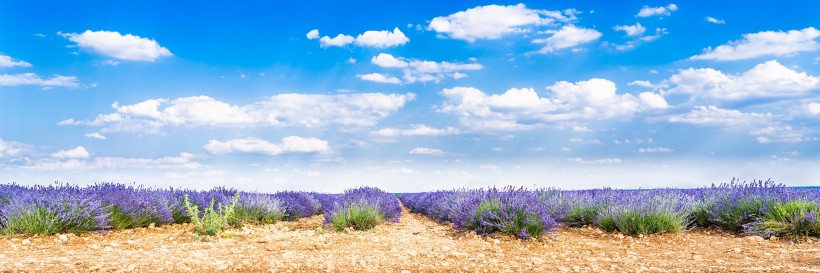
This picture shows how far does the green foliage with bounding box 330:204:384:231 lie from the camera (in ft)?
29.4

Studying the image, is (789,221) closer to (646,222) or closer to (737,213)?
(737,213)

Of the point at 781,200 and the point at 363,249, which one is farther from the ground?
the point at 781,200

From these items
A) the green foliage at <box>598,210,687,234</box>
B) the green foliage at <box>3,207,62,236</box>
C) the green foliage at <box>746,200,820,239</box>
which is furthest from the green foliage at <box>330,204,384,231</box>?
the green foliage at <box>746,200,820,239</box>

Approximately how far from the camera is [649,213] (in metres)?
8.57

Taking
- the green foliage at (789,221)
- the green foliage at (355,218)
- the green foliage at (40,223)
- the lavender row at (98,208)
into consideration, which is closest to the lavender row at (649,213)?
the green foliage at (789,221)

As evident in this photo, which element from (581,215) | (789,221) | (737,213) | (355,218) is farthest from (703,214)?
(355,218)

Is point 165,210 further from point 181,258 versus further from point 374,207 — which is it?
point 181,258

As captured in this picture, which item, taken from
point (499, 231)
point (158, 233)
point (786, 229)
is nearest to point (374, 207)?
point (499, 231)

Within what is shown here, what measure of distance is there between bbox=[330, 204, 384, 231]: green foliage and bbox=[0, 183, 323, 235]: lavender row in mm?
1971

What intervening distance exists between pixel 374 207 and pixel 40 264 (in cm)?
516

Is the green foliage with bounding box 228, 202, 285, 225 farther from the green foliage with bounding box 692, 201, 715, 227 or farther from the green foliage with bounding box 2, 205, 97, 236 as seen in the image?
the green foliage with bounding box 692, 201, 715, 227

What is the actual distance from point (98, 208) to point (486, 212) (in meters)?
5.69

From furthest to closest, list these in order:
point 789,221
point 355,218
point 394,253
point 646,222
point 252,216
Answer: point 252,216, point 355,218, point 646,222, point 789,221, point 394,253

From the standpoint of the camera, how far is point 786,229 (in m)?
8.12
